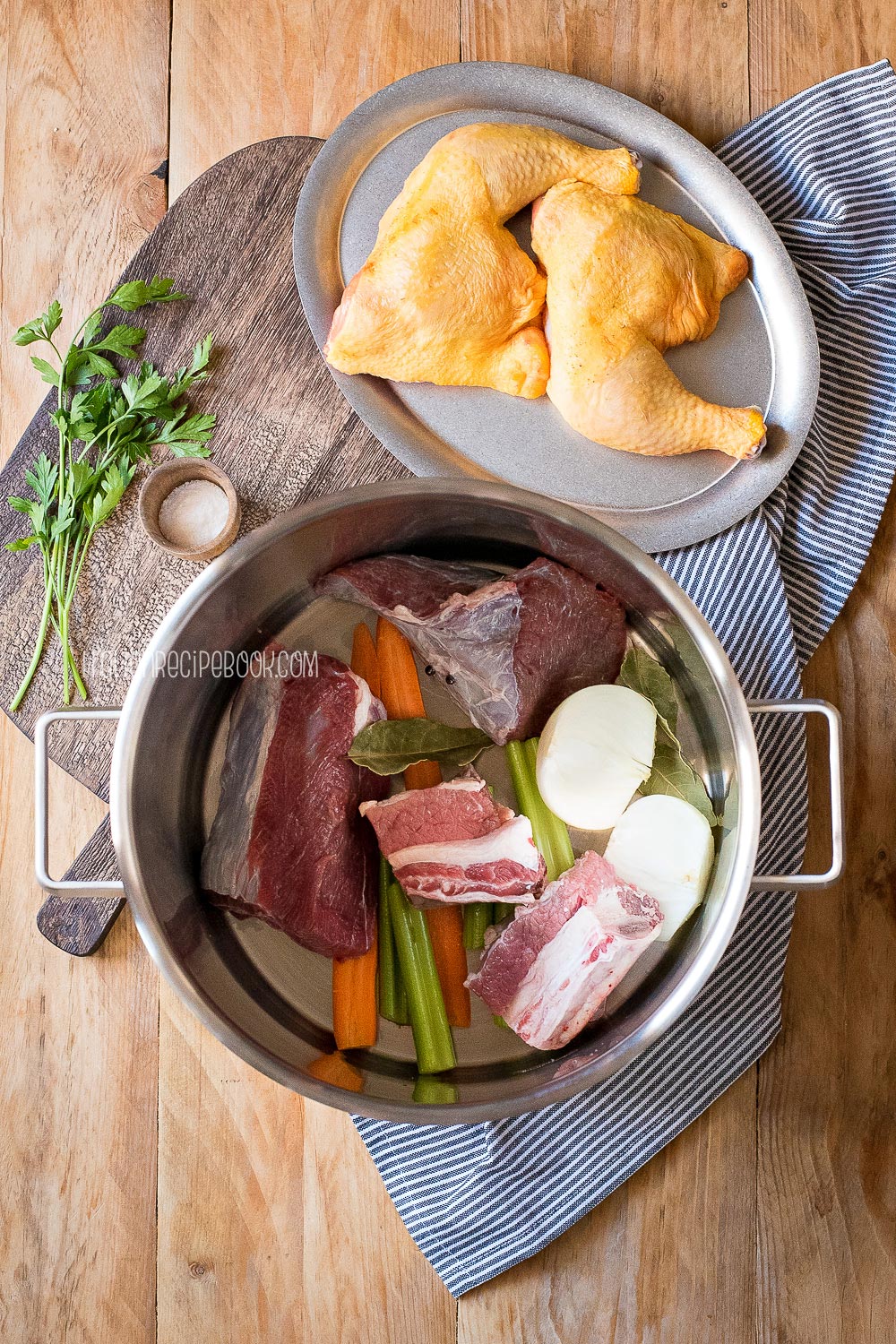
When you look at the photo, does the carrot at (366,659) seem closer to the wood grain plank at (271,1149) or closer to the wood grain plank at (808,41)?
the wood grain plank at (271,1149)

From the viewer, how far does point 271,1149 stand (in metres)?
1.72

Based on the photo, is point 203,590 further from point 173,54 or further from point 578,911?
point 173,54

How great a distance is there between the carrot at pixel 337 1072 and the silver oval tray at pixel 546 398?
974 mm

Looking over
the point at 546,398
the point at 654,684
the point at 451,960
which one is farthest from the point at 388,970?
the point at 546,398

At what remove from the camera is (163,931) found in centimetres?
130

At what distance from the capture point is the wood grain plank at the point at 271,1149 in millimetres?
1709

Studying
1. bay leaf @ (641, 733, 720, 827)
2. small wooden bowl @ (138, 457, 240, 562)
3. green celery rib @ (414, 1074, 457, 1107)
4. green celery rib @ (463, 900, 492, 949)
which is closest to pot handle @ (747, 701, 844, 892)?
bay leaf @ (641, 733, 720, 827)

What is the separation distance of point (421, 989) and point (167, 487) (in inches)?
37.1

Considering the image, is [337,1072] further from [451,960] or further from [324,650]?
[324,650]

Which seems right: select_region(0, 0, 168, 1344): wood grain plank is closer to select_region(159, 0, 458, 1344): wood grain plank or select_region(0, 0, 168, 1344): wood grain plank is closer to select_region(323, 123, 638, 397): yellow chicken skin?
select_region(159, 0, 458, 1344): wood grain plank

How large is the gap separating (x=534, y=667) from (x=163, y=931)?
675mm

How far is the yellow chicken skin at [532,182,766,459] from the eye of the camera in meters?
1.53

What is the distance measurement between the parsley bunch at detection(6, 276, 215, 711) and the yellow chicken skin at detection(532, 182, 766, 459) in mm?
608

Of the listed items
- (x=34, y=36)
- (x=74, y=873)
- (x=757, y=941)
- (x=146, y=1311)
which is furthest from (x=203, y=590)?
(x=146, y=1311)
